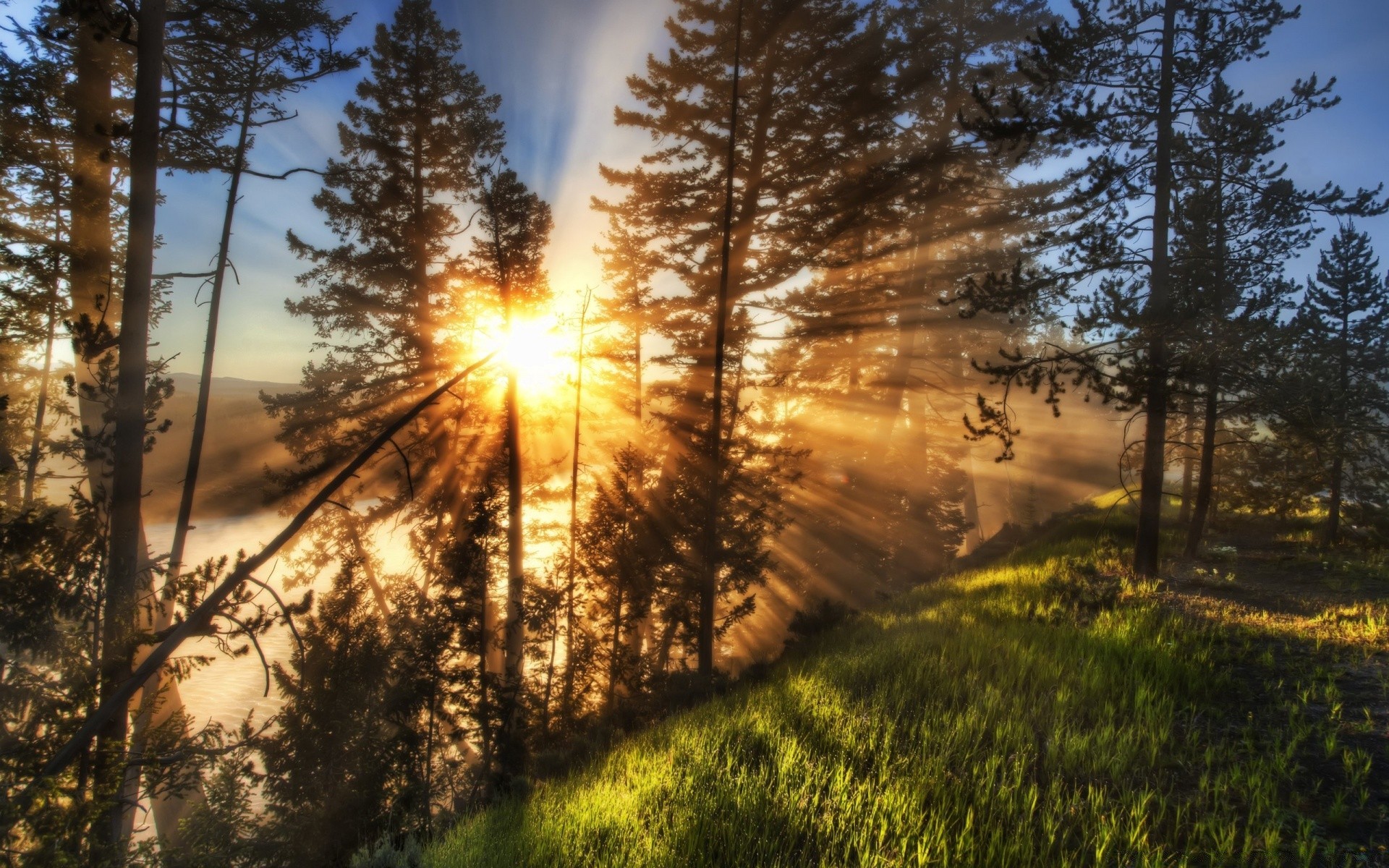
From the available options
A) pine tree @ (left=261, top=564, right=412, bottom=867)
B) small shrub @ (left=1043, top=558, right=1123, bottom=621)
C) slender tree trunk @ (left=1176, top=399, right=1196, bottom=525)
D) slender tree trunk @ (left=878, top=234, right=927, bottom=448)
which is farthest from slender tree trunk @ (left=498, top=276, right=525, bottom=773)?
slender tree trunk @ (left=1176, top=399, right=1196, bottom=525)

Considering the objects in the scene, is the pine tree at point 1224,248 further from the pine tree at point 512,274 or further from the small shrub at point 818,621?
the pine tree at point 512,274

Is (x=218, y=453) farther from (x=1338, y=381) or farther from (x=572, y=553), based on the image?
(x=1338, y=381)

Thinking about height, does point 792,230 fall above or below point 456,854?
above

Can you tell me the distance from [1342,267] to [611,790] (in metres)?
25.4

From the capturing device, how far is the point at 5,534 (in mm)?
5715

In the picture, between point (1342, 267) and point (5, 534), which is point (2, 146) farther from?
point (1342, 267)

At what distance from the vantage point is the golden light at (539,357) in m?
15.3

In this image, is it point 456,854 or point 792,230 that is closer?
point 456,854

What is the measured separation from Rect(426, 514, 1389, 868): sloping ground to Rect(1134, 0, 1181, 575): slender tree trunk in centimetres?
289

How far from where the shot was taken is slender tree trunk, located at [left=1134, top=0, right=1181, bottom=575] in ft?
32.6

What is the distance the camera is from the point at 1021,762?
13.0 feet

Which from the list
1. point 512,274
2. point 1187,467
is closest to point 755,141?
point 512,274

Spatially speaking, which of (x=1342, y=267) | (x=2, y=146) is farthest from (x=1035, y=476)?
(x=2, y=146)

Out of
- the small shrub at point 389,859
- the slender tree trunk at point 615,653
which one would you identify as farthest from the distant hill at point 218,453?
the small shrub at point 389,859
